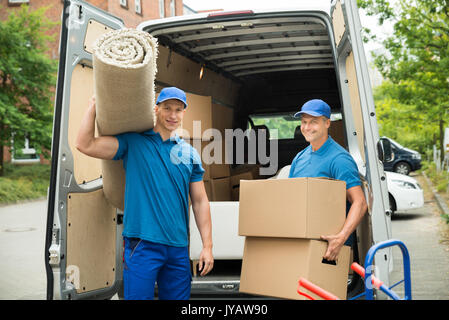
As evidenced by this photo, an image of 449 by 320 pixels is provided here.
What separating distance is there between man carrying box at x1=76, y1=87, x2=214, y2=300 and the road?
2.94 metres

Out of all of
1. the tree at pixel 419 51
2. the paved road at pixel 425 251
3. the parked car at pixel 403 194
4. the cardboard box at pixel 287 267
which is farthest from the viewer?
the tree at pixel 419 51

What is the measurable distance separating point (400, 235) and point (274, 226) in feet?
22.3

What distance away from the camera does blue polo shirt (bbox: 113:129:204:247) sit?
9.98ft

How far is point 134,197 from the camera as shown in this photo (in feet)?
10.2

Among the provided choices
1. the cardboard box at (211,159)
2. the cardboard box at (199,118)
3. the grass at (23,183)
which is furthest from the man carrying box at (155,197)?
the grass at (23,183)

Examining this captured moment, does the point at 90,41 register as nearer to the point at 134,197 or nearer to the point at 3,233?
the point at 134,197

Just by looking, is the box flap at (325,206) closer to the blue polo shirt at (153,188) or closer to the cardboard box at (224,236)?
the blue polo shirt at (153,188)

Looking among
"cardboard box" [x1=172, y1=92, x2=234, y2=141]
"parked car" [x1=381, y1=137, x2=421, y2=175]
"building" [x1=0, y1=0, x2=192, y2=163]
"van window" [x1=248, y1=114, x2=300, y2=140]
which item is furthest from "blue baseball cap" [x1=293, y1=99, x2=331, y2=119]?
"parked car" [x1=381, y1=137, x2=421, y2=175]

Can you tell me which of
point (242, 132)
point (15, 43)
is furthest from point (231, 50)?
point (15, 43)

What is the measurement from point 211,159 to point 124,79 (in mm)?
3289

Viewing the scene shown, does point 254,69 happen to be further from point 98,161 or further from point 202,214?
point 202,214

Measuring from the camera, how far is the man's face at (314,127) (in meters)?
3.60

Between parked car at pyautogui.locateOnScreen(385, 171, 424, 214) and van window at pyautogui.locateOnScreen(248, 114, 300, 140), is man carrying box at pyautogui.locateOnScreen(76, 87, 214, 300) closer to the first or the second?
van window at pyautogui.locateOnScreen(248, 114, 300, 140)

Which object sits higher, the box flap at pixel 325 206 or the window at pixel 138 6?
the window at pixel 138 6
